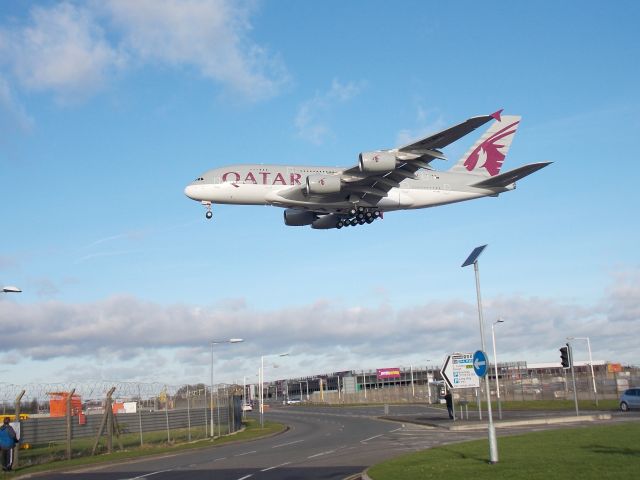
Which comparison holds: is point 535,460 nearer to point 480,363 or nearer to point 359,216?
Result: point 480,363

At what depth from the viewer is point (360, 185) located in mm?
36188

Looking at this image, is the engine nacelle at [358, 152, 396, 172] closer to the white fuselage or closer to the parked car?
the white fuselage

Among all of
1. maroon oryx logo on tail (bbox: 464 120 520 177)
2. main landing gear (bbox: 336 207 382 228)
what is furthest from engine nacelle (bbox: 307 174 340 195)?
maroon oryx logo on tail (bbox: 464 120 520 177)

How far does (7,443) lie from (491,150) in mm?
34649

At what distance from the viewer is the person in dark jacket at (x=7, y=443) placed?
72.7 feet

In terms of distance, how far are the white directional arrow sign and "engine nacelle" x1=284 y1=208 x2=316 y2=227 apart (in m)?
17.3

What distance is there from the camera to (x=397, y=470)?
53.4 ft

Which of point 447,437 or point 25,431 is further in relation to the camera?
point 25,431

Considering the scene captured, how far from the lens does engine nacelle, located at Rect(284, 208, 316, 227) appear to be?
135 feet

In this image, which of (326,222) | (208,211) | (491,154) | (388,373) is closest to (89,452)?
(208,211)

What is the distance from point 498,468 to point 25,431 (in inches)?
905

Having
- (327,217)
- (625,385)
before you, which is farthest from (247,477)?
(625,385)

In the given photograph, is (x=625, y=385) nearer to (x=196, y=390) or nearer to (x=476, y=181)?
(x=476, y=181)

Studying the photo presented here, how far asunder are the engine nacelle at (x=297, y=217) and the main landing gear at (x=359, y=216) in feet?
5.94
